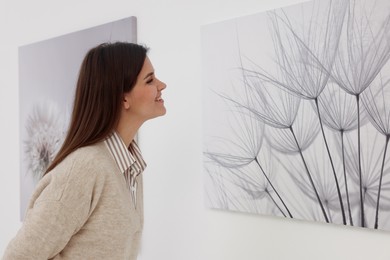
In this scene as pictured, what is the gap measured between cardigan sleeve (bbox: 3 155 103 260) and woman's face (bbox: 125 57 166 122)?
23cm

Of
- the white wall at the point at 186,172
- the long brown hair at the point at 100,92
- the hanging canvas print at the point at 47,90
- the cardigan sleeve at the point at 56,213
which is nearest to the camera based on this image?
the cardigan sleeve at the point at 56,213

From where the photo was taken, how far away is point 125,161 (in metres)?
1.25

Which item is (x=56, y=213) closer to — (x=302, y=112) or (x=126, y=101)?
(x=126, y=101)

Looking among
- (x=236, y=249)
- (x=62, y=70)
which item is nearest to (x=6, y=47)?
(x=62, y=70)

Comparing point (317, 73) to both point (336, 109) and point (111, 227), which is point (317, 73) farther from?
point (111, 227)

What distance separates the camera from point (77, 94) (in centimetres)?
123

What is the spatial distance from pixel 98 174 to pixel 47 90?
97 centimetres

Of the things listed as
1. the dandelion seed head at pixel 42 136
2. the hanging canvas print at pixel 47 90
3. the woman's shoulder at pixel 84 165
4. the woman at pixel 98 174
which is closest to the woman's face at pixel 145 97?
the woman at pixel 98 174

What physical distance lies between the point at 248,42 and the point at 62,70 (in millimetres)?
919

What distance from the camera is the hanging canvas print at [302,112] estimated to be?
Result: 112 cm

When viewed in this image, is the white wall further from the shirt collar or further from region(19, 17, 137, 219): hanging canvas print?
the shirt collar

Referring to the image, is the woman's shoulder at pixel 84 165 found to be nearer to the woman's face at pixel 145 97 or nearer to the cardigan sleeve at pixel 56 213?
the cardigan sleeve at pixel 56 213

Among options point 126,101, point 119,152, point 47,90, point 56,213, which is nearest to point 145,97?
point 126,101

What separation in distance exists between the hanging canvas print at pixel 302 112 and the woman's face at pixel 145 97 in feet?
0.77
